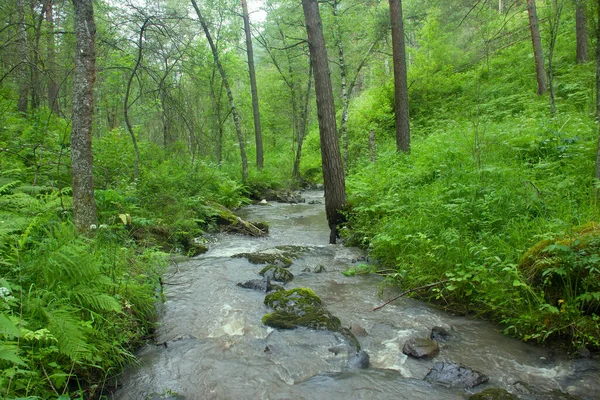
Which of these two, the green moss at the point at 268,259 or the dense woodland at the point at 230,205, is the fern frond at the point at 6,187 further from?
the green moss at the point at 268,259

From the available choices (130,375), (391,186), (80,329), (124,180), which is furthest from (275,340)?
(124,180)

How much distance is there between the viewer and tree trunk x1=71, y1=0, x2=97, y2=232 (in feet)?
16.8

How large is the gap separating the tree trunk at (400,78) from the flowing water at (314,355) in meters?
6.76

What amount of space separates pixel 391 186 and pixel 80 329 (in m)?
7.00

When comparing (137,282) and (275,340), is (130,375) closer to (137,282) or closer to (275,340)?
(137,282)

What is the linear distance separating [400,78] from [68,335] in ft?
38.2

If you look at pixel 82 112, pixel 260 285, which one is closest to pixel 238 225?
pixel 260 285

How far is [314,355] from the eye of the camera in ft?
13.8

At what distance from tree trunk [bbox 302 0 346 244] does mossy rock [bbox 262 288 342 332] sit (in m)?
3.78

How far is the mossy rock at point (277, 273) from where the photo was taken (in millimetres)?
6660

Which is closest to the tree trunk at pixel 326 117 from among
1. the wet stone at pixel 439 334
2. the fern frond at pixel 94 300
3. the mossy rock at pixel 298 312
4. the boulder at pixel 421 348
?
the mossy rock at pixel 298 312

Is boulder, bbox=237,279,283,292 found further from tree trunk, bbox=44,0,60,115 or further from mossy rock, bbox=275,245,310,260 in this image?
tree trunk, bbox=44,0,60,115

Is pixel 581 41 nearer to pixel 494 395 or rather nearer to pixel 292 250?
pixel 292 250

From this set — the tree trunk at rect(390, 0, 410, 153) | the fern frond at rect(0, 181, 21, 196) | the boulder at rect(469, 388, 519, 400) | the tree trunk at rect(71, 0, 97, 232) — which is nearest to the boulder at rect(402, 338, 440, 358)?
the boulder at rect(469, 388, 519, 400)
